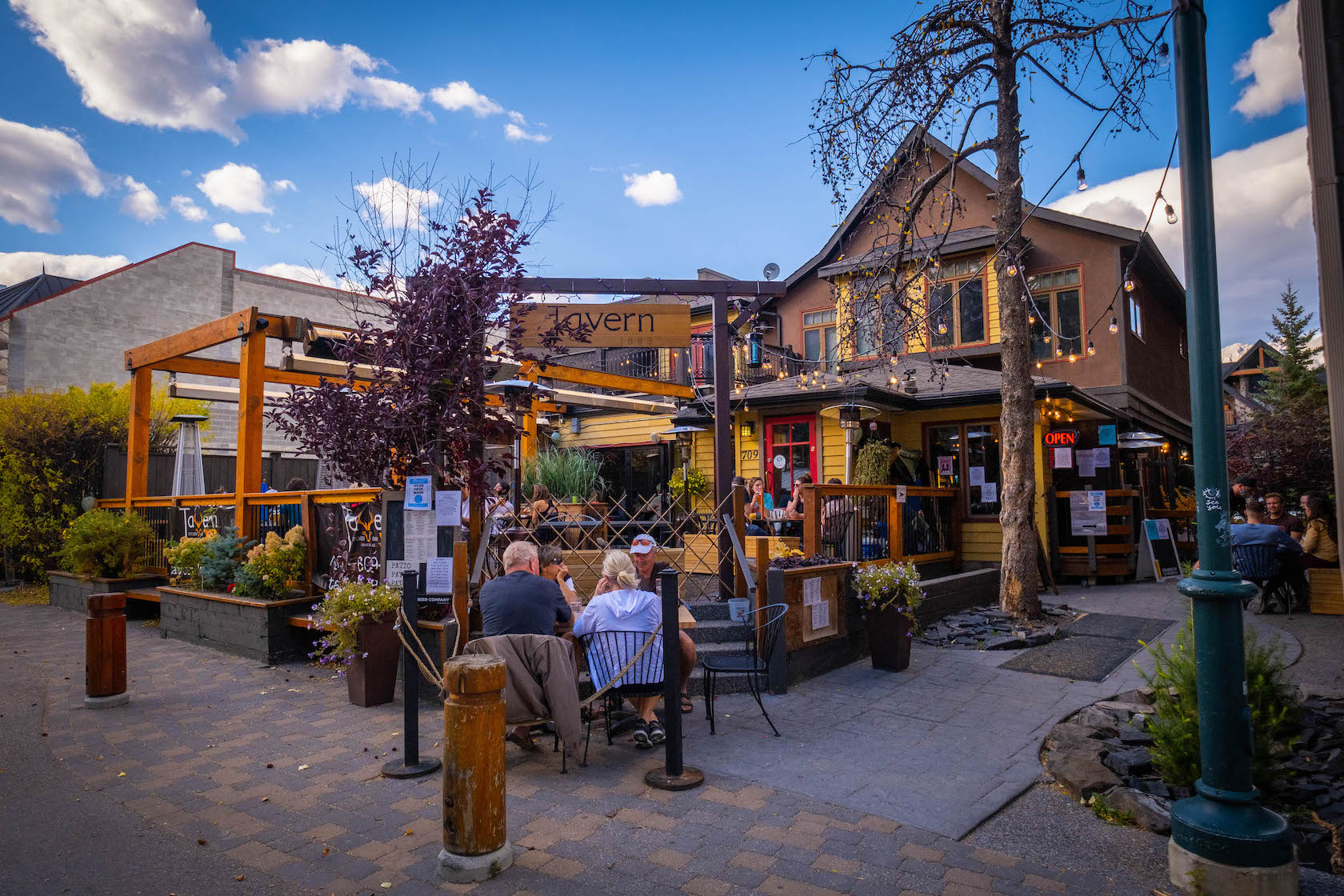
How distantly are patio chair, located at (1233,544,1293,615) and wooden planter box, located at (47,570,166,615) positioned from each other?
14.4m

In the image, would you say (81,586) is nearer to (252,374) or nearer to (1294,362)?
(252,374)

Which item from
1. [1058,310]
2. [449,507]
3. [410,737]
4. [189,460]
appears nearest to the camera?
[410,737]

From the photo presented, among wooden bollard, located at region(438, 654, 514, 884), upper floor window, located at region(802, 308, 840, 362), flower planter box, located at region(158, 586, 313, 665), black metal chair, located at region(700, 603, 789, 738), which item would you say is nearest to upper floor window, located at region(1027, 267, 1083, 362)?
upper floor window, located at region(802, 308, 840, 362)

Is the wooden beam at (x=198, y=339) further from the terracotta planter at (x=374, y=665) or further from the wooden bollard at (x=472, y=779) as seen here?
the wooden bollard at (x=472, y=779)

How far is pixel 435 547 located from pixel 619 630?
7.00 ft

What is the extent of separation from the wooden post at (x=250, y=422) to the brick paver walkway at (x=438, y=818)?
2.98 m

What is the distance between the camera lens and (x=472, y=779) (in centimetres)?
331

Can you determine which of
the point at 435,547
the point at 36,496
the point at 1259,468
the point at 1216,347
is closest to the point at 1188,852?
the point at 1216,347

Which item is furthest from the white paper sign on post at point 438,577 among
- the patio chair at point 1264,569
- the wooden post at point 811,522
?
the patio chair at point 1264,569

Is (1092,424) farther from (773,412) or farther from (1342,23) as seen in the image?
(1342,23)

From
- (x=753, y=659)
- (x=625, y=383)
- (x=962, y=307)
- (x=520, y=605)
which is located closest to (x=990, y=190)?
(x=962, y=307)

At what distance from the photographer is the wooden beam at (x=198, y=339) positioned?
8.69m

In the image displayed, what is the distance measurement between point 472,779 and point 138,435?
11.0 metres

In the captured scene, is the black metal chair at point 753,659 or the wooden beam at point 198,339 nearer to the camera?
the black metal chair at point 753,659
